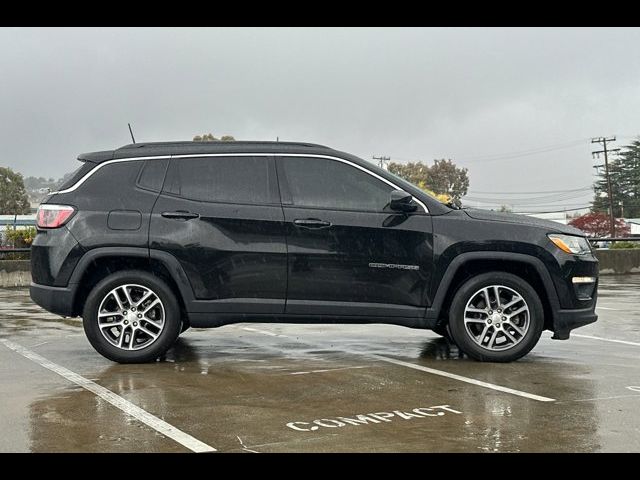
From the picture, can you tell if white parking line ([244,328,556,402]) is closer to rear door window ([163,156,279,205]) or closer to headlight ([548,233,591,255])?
headlight ([548,233,591,255])

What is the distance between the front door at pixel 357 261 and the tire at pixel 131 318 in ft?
3.56

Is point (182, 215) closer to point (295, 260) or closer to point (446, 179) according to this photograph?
point (295, 260)

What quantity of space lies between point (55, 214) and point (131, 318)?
1153 millimetres

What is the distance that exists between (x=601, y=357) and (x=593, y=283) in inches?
29.4

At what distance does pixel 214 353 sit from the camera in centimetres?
787

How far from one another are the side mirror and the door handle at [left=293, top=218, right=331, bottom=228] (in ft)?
1.96

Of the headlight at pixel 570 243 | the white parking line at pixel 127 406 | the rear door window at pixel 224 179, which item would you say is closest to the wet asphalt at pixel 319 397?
the white parking line at pixel 127 406

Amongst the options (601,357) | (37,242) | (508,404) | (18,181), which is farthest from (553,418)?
(18,181)

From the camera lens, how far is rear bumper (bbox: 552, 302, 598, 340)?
23.6 ft

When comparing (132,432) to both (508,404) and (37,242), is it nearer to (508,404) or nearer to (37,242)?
(508,404)

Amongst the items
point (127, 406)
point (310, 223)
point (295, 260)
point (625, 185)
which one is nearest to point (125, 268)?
point (295, 260)

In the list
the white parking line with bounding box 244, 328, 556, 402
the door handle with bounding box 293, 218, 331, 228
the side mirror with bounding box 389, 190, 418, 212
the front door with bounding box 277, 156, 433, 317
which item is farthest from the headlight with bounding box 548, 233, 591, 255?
the door handle with bounding box 293, 218, 331, 228

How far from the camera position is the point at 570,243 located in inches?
287

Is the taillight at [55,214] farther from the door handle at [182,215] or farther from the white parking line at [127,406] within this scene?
the white parking line at [127,406]
